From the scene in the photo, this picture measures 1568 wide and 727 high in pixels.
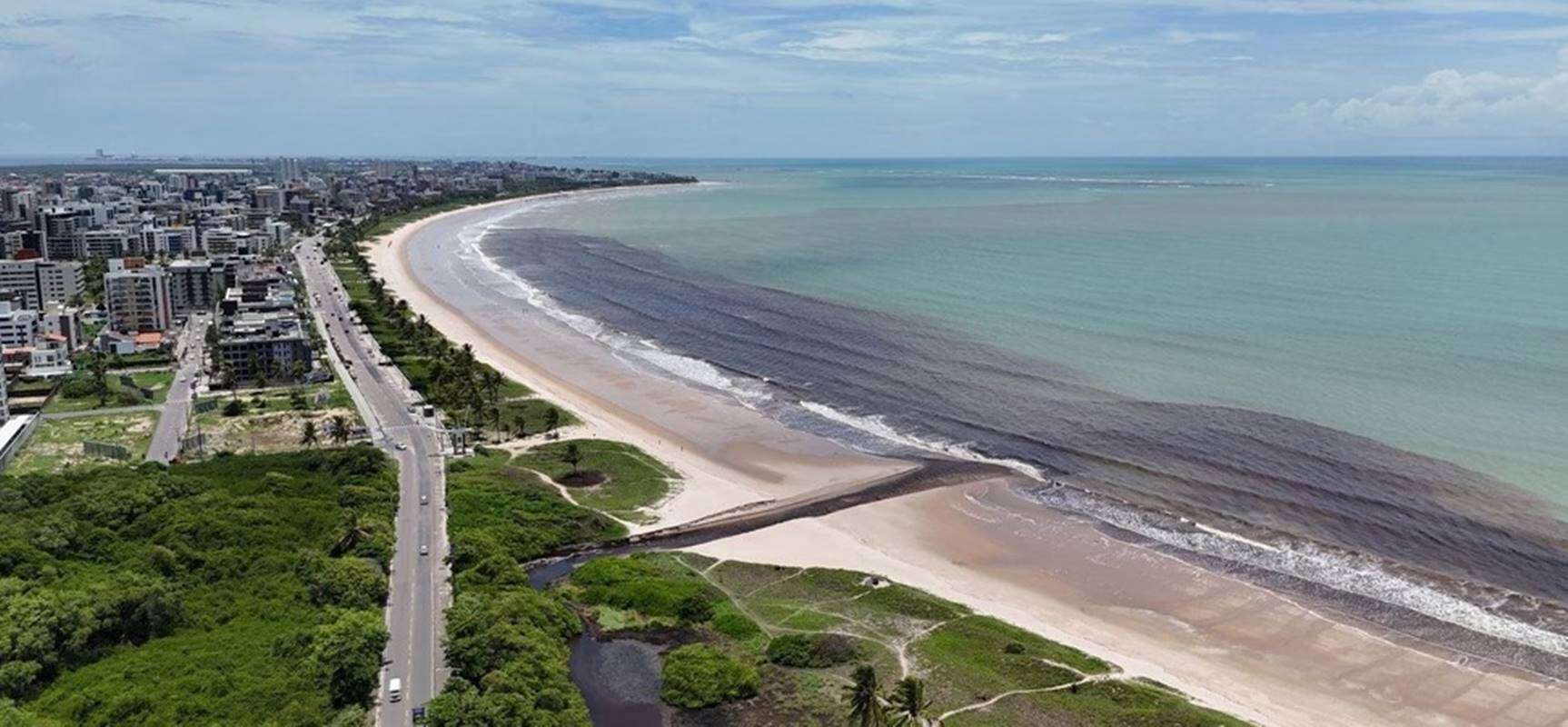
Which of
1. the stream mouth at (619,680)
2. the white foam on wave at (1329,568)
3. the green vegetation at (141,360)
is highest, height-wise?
the green vegetation at (141,360)

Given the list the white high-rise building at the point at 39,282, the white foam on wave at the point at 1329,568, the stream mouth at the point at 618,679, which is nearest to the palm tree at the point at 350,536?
the stream mouth at the point at 618,679

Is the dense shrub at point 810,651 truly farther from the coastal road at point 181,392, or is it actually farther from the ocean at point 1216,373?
the coastal road at point 181,392

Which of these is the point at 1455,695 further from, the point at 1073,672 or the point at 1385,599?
the point at 1073,672

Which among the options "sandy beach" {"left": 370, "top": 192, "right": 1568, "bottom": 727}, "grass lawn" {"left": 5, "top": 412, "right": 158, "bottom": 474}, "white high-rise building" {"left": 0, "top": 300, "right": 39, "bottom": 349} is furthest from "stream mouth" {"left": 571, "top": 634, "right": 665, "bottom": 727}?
"white high-rise building" {"left": 0, "top": 300, "right": 39, "bottom": 349}

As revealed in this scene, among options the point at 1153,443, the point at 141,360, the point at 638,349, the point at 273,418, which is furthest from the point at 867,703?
the point at 141,360

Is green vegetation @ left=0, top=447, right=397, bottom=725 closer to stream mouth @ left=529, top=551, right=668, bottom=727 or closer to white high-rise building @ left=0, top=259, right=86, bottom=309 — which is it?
stream mouth @ left=529, top=551, right=668, bottom=727

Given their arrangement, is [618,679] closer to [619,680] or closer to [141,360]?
[619,680]
